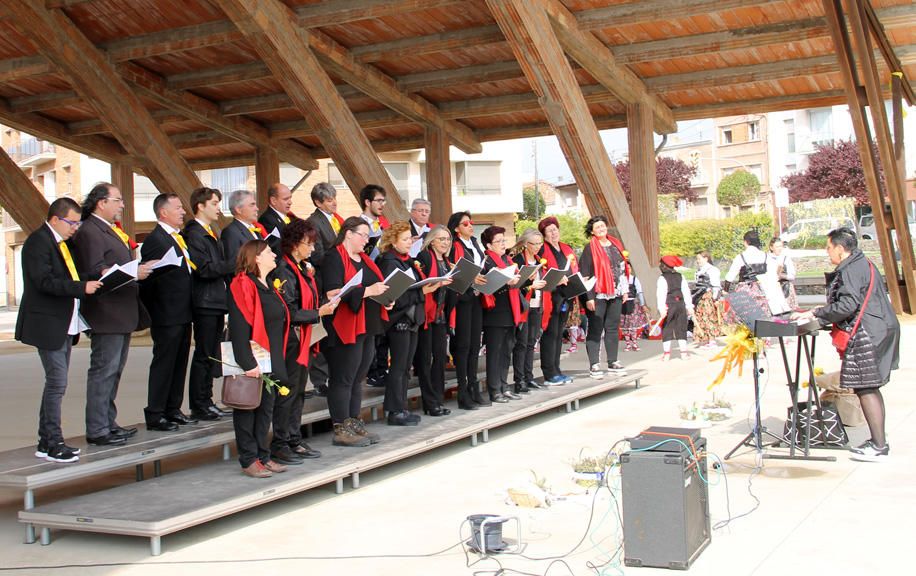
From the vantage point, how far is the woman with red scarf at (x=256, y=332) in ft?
18.2

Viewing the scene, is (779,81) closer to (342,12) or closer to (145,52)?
(342,12)

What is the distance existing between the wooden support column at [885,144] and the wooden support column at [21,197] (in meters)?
11.6

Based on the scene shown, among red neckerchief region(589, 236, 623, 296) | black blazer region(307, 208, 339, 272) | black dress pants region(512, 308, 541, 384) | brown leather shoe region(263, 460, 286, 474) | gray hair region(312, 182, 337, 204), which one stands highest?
gray hair region(312, 182, 337, 204)

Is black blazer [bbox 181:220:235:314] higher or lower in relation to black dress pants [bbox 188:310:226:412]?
higher

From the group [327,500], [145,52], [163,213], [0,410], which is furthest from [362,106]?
[327,500]

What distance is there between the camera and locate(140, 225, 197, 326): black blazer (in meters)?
6.45

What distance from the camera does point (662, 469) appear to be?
14.1ft

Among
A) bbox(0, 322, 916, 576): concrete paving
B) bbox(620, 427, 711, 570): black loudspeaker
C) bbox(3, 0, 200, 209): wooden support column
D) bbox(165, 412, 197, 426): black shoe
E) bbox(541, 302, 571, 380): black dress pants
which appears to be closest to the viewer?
bbox(620, 427, 711, 570): black loudspeaker

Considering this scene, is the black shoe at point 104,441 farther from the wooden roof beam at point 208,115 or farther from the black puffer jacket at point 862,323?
the wooden roof beam at point 208,115

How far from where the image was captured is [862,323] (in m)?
6.39

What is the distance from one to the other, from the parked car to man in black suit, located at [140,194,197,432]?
3248 centimetres

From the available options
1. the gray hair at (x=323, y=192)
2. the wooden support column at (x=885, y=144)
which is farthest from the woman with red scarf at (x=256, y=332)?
the wooden support column at (x=885, y=144)

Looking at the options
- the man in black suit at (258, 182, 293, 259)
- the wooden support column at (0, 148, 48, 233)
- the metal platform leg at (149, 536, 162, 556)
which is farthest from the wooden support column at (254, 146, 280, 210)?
the metal platform leg at (149, 536, 162, 556)

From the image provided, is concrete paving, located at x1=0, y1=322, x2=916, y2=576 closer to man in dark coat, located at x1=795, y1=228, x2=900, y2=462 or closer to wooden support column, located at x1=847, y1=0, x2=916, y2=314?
man in dark coat, located at x1=795, y1=228, x2=900, y2=462
